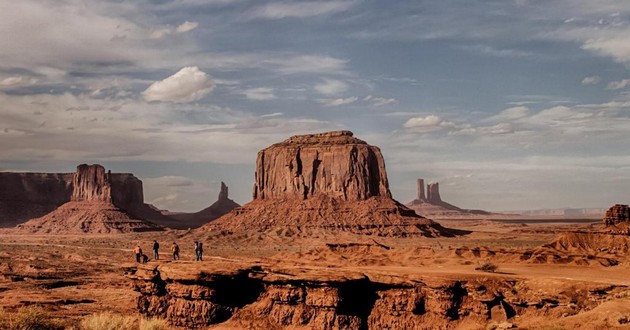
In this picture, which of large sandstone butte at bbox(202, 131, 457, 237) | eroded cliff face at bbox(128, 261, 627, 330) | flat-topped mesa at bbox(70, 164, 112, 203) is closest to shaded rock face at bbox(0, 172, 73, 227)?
flat-topped mesa at bbox(70, 164, 112, 203)

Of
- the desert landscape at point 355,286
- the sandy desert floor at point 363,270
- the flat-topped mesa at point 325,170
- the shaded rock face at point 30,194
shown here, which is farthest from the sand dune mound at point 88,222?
the sandy desert floor at point 363,270

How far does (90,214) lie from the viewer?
133 m

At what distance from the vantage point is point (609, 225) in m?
47.2

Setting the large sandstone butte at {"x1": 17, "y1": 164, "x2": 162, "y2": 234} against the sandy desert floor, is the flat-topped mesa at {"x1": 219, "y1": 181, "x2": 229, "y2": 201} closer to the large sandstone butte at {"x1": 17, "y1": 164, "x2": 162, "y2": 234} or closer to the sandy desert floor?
the large sandstone butte at {"x1": 17, "y1": 164, "x2": 162, "y2": 234}

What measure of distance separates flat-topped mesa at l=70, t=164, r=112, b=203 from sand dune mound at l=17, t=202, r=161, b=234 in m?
4.15

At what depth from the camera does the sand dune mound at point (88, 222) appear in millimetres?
122938

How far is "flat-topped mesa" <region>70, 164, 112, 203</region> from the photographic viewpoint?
14450 centimetres

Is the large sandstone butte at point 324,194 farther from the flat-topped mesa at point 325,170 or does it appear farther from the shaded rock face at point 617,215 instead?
the shaded rock face at point 617,215

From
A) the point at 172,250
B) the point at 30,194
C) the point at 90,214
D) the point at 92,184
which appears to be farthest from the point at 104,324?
the point at 30,194

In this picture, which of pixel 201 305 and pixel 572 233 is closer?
pixel 201 305

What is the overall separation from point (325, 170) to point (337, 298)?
8438 centimetres

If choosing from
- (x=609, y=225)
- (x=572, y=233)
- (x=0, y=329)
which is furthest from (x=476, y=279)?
(x=609, y=225)

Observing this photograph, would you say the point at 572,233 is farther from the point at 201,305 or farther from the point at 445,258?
the point at 201,305

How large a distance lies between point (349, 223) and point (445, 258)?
197 ft
